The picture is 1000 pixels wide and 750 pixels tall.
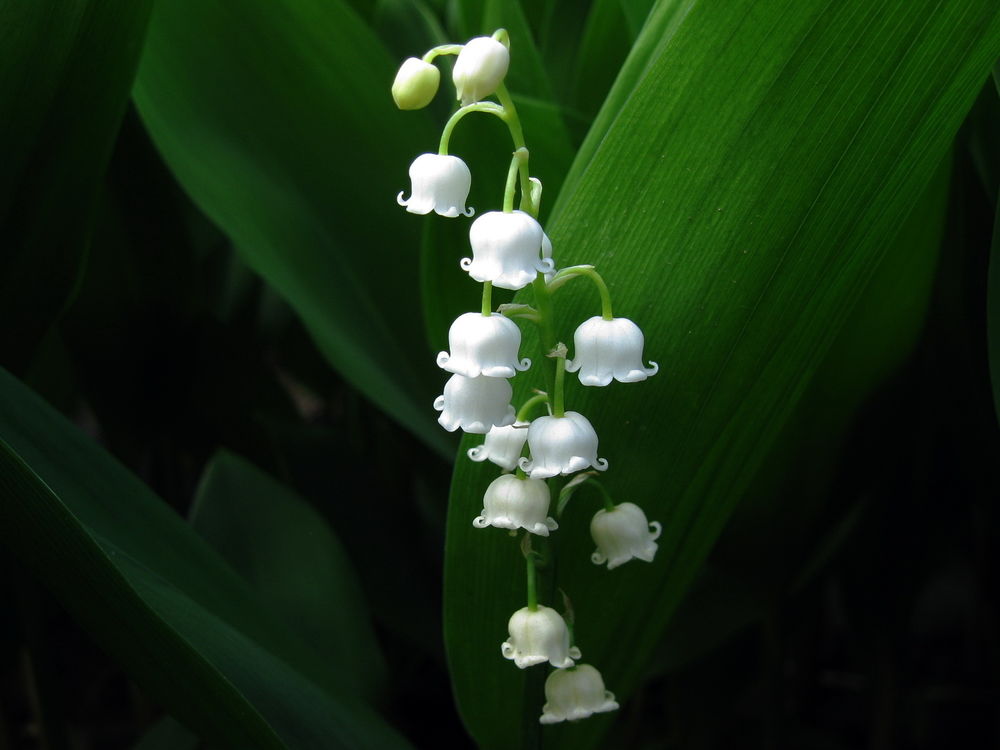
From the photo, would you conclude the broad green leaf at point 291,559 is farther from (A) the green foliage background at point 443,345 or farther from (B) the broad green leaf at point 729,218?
(B) the broad green leaf at point 729,218

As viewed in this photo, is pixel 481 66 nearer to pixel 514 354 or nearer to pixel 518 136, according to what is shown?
pixel 518 136

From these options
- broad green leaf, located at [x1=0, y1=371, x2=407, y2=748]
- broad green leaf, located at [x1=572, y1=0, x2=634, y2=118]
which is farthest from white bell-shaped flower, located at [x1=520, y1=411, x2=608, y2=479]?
broad green leaf, located at [x1=572, y1=0, x2=634, y2=118]

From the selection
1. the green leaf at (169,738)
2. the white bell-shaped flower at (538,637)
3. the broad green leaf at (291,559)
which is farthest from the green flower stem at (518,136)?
the green leaf at (169,738)

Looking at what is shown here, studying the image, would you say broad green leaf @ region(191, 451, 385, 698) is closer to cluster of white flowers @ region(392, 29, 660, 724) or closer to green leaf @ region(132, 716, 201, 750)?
green leaf @ region(132, 716, 201, 750)

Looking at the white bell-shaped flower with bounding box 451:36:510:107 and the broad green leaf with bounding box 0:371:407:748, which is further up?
the white bell-shaped flower with bounding box 451:36:510:107

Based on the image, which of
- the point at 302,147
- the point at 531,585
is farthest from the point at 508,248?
the point at 302,147
